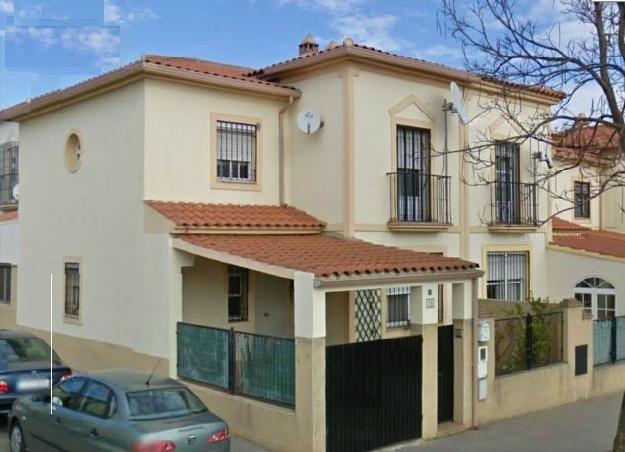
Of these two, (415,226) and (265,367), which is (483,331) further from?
(265,367)

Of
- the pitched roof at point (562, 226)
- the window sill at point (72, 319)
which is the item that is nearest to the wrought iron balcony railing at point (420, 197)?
the pitched roof at point (562, 226)

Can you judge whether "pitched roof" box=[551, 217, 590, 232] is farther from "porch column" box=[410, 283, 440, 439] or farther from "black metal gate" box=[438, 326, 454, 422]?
"porch column" box=[410, 283, 440, 439]

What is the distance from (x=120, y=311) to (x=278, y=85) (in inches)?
217

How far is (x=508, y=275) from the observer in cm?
1675

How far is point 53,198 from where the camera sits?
15484 millimetres

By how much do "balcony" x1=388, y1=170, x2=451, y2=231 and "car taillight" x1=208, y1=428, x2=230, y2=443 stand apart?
6.97 metres

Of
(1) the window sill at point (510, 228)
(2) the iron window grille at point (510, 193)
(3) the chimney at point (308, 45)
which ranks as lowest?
(1) the window sill at point (510, 228)

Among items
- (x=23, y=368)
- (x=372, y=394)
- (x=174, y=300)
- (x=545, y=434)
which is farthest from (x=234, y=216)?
(x=545, y=434)

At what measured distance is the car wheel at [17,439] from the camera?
8.77 meters

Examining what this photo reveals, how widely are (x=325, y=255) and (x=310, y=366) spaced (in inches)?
97.3

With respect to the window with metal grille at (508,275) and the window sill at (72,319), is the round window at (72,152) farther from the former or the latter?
the window with metal grille at (508,275)

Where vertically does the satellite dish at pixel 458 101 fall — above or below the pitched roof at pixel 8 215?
above

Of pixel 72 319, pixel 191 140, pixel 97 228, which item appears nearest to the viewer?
pixel 191 140

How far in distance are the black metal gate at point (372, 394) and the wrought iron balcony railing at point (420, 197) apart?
4415 mm
